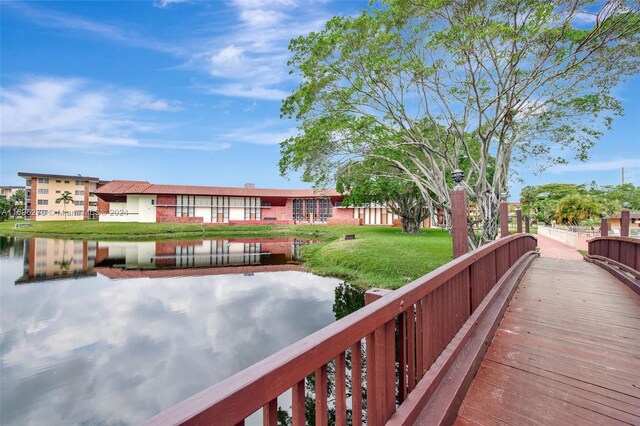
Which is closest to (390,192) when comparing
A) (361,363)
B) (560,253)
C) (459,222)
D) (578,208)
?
(560,253)

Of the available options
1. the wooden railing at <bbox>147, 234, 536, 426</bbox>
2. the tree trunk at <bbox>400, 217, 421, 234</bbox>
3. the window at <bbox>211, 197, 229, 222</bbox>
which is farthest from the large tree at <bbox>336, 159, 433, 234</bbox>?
the window at <bbox>211, 197, 229, 222</bbox>

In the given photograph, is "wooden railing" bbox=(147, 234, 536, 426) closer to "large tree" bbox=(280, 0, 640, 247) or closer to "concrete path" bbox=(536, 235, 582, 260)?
"large tree" bbox=(280, 0, 640, 247)

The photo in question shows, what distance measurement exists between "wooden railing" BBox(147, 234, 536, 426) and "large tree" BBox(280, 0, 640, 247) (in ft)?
20.5

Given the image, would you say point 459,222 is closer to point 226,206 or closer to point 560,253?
point 560,253

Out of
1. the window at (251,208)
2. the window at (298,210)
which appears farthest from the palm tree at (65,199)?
the window at (298,210)

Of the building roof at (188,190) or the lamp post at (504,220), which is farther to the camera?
the building roof at (188,190)

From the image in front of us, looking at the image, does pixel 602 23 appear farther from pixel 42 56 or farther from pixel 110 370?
pixel 42 56

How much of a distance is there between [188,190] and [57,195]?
29.0 meters

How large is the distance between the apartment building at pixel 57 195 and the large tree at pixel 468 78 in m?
52.3

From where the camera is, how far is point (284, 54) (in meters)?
10.5

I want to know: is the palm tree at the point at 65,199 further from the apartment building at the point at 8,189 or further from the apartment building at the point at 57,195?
the apartment building at the point at 8,189

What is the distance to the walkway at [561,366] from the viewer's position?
2.29 m

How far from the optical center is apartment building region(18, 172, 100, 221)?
47375mm

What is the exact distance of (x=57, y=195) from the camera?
48.9 m
